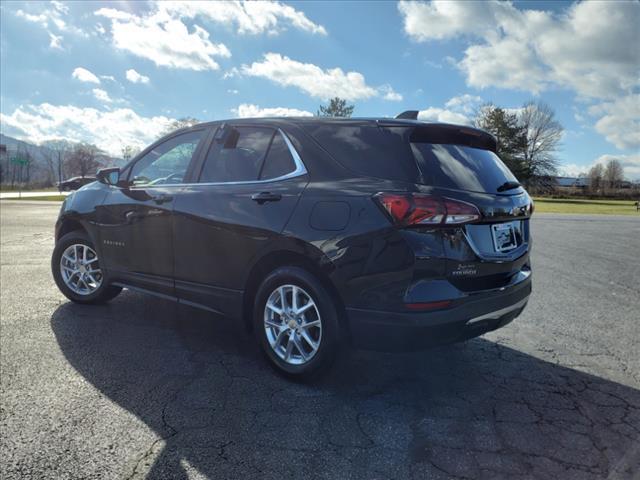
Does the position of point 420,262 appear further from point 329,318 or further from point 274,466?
point 274,466

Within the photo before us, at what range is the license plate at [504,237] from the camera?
9.57 feet

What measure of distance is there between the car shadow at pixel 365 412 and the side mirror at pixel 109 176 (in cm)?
147

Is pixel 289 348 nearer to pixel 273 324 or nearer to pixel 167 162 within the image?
pixel 273 324

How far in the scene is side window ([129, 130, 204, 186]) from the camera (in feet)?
13.1

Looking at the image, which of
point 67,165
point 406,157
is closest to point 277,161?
point 406,157

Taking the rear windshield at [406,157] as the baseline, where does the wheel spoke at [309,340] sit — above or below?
below

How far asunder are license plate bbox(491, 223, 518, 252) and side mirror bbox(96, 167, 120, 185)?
137 inches

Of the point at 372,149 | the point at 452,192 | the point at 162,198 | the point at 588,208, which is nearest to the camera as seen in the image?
the point at 452,192

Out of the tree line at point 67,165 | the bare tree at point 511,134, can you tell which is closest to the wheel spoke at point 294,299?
the bare tree at point 511,134

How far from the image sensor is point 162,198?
12.9 feet

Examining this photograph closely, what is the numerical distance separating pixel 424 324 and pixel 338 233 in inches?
28.7

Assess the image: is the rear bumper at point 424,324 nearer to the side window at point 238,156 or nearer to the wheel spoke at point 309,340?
the wheel spoke at point 309,340

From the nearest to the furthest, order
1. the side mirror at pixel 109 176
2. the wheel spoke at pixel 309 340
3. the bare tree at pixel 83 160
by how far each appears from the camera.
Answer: the wheel spoke at pixel 309 340, the side mirror at pixel 109 176, the bare tree at pixel 83 160

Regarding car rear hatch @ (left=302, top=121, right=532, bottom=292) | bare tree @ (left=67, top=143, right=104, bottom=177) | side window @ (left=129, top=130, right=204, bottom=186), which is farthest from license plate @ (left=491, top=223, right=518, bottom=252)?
bare tree @ (left=67, top=143, right=104, bottom=177)
